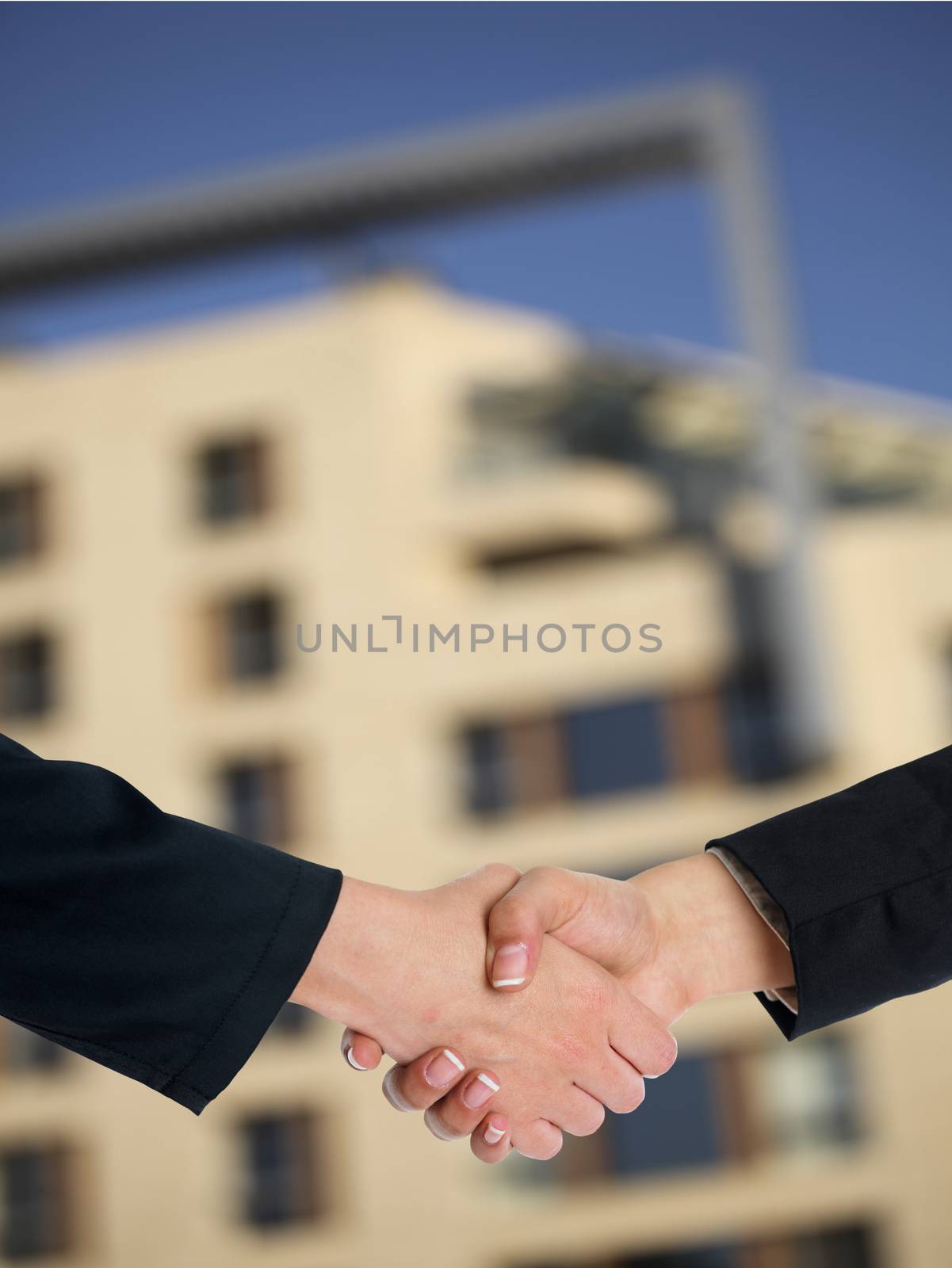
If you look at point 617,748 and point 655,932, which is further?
point 617,748

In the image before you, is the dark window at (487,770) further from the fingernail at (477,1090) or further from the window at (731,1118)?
the fingernail at (477,1090)

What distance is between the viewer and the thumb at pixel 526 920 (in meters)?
1.86

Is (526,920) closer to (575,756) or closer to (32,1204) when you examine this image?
(575,756)

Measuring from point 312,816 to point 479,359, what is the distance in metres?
5.75

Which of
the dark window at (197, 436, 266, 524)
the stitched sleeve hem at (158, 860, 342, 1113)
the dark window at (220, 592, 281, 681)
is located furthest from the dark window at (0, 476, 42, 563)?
the stitched sleeve hem at (158, 860, 342, 1113)

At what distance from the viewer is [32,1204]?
15.7 metres

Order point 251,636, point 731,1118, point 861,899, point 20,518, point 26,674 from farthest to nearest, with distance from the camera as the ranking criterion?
point 20,518 → point 26,674 → point 251,636 → point 731,1118 → point 861,899

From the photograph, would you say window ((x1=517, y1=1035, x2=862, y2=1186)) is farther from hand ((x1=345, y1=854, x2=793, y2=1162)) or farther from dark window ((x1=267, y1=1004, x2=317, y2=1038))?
hand ((x1=345, y1=854, x2=793, y2=1162))

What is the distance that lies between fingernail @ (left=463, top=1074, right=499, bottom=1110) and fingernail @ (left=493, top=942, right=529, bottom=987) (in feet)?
0.51

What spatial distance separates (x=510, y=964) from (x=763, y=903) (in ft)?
1.06

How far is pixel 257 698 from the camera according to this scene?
16656 mm

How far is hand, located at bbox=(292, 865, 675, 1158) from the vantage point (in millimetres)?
1750

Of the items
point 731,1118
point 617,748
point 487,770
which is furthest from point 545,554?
point 731,1118

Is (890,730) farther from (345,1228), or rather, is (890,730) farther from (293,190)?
(293,190)
